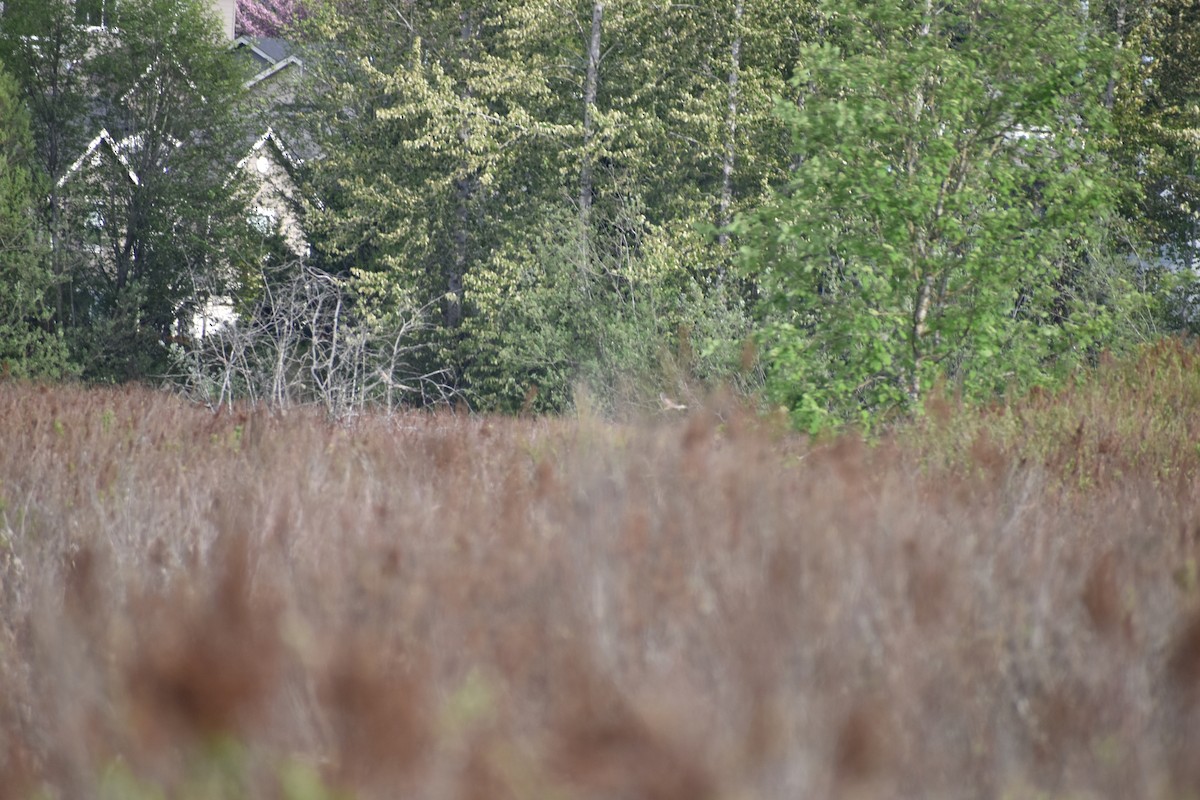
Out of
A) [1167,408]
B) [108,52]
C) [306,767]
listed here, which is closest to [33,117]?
[108,52]

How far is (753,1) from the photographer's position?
2383 cm

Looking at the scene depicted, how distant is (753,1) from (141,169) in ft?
40.7

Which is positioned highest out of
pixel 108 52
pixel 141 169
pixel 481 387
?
pixel 108 52

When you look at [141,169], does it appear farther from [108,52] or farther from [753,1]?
[753,1]

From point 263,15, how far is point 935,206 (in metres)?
35.6

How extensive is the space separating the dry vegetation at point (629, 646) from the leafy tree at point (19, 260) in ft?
66.0

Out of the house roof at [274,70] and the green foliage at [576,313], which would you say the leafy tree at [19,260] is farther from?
the green foliage at [576,313]

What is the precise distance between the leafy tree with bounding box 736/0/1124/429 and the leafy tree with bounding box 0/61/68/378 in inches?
636

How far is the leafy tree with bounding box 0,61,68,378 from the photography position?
2198cm

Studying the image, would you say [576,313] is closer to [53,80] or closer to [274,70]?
[53,80]

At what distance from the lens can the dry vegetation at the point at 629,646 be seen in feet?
5.08

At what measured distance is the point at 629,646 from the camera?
2.05 meters

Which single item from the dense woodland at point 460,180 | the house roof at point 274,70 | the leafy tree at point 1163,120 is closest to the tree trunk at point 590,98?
the dense woodland at point 460,180

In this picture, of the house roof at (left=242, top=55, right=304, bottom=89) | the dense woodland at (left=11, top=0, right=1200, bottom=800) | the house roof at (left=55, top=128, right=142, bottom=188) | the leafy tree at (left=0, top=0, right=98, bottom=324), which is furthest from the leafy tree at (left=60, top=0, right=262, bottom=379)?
the dense woodland at (left=11, top=0, right=1200, bottom=800)
